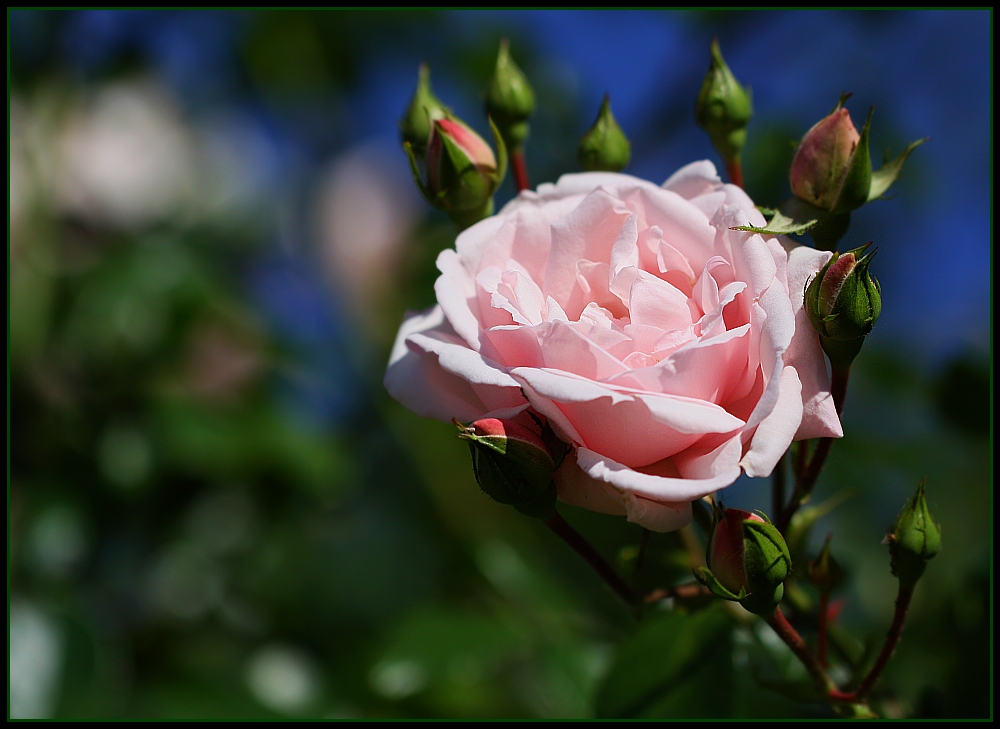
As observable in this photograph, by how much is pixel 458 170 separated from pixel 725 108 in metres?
0.31

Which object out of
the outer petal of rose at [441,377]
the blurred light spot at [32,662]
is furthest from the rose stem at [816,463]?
the blurred light spot at [32,662]

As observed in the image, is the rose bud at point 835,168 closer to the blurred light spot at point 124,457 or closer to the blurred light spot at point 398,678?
the blurred light spot at point 398,678

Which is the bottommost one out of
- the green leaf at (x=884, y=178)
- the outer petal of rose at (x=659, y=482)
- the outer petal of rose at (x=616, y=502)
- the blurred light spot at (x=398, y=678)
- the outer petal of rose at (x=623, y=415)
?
the blurred light spot at (x=398, y=678)

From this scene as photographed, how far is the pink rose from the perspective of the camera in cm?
60

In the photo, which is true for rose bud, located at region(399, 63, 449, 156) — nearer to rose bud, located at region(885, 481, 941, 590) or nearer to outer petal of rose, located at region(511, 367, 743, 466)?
outer petal of rose, located at region(511, 367, 743, 466)

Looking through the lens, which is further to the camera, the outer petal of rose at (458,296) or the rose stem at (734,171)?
the rose stem at (734,171)

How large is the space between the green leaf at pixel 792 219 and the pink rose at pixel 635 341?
1cm

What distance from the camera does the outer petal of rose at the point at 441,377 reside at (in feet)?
2.13

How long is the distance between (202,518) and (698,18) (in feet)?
5.07

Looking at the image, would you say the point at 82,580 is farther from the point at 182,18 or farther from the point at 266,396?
the point at 182,18

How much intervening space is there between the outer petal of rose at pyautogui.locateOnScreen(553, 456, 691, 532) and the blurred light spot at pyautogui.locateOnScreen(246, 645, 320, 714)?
80cm

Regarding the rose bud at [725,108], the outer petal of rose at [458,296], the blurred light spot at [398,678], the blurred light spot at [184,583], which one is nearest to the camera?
the outer petal of rose at [458,296]

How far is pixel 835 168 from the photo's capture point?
0.73 m

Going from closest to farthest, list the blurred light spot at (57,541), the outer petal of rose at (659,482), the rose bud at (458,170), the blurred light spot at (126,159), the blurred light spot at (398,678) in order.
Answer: the outer petal of rose at (659,482), the rose bud at (458,170), the blurred light spot at (398,678), the blurred light spot at (57,541), the blurred light spot at (126,159)
